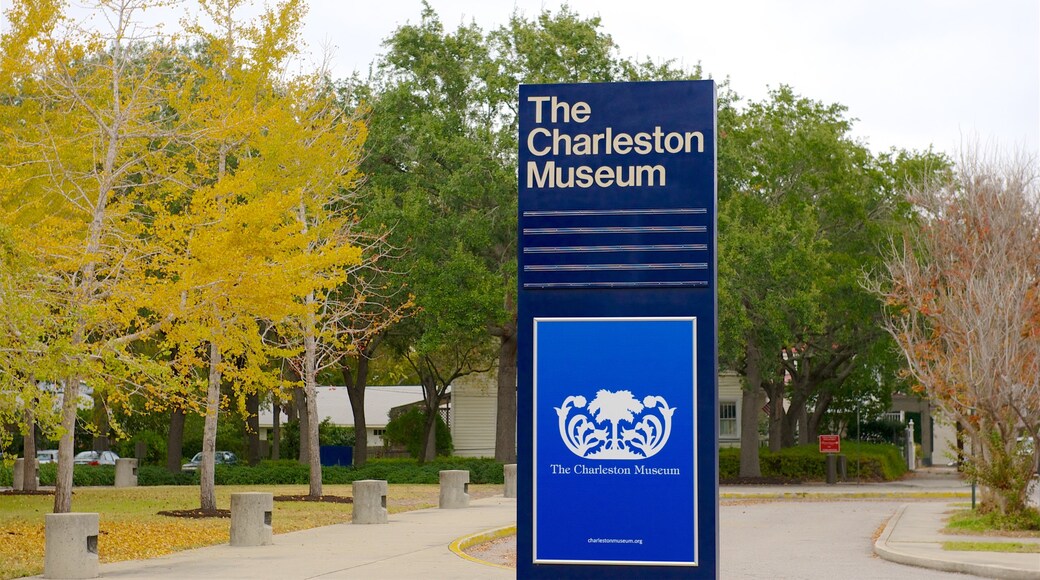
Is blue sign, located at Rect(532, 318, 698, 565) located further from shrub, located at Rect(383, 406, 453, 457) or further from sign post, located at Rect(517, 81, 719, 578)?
shrub, located at Rect(383, 406, 453, 457)

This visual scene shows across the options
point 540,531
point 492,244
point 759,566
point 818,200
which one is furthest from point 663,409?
point 818,200

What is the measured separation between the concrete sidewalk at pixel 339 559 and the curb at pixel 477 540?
6.0 inches

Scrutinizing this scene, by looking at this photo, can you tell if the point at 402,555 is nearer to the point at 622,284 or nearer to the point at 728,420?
the point at 622,284

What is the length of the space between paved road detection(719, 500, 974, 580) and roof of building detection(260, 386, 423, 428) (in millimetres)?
39961

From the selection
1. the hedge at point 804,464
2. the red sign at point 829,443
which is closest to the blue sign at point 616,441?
the red sign at point 829,443

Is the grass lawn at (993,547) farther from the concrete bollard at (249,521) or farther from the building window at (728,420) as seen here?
the building window at (728,420)

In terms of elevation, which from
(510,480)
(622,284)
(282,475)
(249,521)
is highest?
(622,284)

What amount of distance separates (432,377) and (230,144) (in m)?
31.5

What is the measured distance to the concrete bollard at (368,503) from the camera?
23.4 metres

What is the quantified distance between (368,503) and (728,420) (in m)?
43.3

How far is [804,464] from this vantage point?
49.8 metres

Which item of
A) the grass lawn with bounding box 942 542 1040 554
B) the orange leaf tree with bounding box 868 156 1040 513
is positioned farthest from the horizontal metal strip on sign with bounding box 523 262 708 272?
the orange leaf tree with bounding box 868 156 1040 513

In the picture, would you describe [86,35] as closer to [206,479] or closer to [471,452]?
[206,479]

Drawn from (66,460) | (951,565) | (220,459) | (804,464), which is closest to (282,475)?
(220,459)
